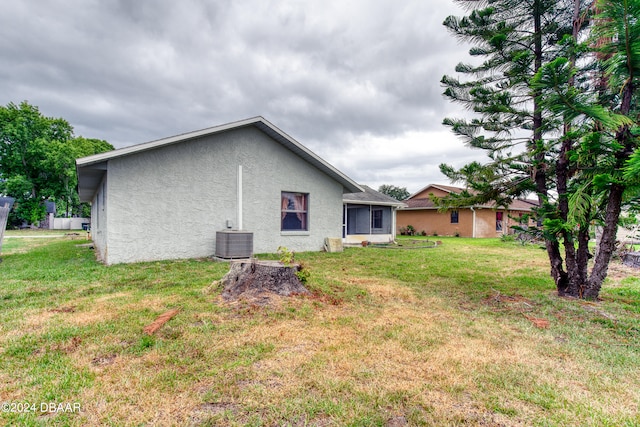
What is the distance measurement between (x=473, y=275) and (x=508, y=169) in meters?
3.02

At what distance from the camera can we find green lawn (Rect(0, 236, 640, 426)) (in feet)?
6.83

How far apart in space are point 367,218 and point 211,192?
33.2 ft

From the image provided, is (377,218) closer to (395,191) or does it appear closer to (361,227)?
(361,227)

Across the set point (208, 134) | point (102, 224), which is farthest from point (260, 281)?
point (102, 224)

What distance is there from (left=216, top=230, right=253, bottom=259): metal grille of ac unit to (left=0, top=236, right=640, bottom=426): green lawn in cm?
349

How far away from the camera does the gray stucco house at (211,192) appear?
8242 mm

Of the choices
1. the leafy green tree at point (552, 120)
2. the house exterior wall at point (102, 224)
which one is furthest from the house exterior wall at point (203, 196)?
the leafy green tree at point (552, 120)

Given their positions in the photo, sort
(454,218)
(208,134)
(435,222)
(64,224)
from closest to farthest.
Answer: (208,134) < (454,218) < (435,222) < (64,224)

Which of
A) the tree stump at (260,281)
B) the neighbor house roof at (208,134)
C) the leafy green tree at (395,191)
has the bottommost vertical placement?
the tree stump at (260,281)

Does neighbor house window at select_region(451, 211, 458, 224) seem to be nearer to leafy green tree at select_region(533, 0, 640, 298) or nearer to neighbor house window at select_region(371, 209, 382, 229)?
neighbor house window at select_region(371, 209, 382, 229)

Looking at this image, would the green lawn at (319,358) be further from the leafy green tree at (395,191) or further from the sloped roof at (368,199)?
the leafy green tree at (395,191)

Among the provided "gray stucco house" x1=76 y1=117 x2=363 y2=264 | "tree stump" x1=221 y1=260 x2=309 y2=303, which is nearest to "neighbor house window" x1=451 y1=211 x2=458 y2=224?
"gray stucco house" x1=76 y1=117 x2=363 y2=264

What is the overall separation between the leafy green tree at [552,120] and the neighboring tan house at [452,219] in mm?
16064

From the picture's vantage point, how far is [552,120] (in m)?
4.78
